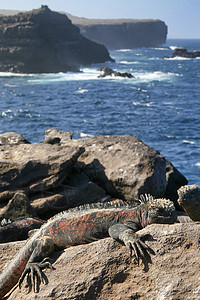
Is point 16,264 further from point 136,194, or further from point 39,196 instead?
point 136,194

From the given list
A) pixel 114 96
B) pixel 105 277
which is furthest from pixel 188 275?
pixel 114 96

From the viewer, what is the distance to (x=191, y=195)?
14.5 feet

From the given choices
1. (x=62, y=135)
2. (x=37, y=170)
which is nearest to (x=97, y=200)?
(x=37, y=170)

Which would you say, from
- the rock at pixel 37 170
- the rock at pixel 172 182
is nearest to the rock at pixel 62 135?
the rock at pixel 37 170

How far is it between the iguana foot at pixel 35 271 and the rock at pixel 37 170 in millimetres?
4865

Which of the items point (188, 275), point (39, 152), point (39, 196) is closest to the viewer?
point (188, 275)

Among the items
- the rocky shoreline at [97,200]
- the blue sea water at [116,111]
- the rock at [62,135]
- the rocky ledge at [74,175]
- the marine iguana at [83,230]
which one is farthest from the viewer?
the blue sea water at [116,111]

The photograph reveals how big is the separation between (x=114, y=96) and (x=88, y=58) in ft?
171

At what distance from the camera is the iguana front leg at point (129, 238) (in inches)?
153

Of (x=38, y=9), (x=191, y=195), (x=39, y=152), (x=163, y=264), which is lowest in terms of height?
(x=39, y=152)

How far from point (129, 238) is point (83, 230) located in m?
0.93

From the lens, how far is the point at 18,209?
7.96m

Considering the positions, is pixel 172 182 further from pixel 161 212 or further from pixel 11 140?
pixel 161 212

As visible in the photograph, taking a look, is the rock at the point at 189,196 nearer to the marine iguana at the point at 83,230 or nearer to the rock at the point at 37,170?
the marine iguana at the point at 83,230
